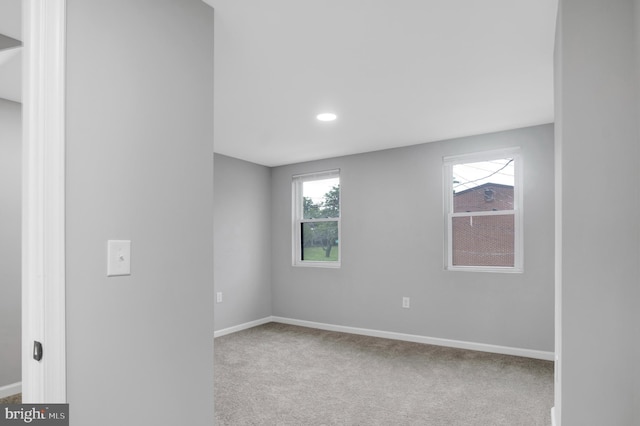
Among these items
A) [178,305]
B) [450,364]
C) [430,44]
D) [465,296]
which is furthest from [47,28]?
[465,296]

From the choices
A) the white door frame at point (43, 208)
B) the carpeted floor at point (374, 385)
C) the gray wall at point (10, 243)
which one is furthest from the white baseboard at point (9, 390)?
the white door frame at point (43, 208)

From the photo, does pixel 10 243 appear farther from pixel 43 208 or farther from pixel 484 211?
pixel 484 211

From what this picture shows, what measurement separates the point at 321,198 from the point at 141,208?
4.16m

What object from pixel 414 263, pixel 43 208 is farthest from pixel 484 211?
pixel 43 208

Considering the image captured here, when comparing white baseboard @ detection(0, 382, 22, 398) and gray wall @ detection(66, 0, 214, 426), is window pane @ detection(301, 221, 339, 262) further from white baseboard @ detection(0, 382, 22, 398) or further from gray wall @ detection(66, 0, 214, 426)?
gray wall @ detection(66, 0, 214, 426)

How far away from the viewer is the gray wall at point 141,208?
4.30ft

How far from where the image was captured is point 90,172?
134 centimetres

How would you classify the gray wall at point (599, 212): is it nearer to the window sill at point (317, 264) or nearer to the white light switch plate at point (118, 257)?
the white light switch plate at point (118, 257)

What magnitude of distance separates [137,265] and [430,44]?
1899 millimetres

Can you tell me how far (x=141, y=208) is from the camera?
1.50 meters

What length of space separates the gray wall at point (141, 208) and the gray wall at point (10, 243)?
2168mm

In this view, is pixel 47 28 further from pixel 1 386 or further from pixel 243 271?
pixel 243 271

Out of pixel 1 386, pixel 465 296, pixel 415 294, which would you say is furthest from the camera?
pixel 415 294

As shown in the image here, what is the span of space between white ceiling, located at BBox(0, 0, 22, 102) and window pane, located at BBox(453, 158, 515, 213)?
13.1 ft
